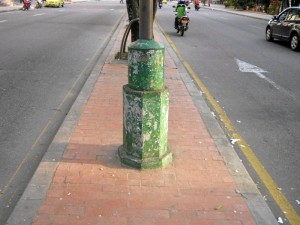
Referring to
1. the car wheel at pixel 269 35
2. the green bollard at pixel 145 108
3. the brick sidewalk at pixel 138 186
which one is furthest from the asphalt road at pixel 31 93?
the car wheel at pixel 269 35

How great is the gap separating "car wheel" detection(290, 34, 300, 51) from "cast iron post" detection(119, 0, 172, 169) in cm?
1202

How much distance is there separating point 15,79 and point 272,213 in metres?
6.93

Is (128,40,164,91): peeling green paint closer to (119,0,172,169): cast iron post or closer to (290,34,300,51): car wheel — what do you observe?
(119,0,172,169): cast iron post

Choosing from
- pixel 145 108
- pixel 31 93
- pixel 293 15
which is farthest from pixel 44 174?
pixel 293 15

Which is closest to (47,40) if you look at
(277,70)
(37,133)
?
(277,70)

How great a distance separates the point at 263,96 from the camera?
7.96 m

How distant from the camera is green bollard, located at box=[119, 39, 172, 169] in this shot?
13.2 feet

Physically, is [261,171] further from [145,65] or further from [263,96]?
[263,96]

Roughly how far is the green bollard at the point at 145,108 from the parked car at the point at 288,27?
1209 centimetres

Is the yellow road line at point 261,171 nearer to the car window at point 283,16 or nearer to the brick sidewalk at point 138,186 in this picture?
the brick sidewalk at point 138,186

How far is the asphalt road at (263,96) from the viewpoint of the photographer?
4812mm

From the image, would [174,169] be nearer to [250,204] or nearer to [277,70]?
[250,204]

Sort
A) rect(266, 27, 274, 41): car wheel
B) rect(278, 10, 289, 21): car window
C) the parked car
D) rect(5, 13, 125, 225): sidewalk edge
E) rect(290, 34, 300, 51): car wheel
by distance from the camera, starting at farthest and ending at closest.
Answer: rect(266, 27, 274, 41): car wheel
rect(278, 10, 289, 21): car window
the parked car
rect(290, 34, 300, 51): car wheel
rect(5, 13, 125, 225): sidewalk edge

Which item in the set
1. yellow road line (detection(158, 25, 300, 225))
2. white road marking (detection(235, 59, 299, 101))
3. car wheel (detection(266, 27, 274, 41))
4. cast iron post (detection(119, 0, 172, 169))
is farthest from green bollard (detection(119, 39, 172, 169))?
car wheel (detection(266, 27, 274, 41))
